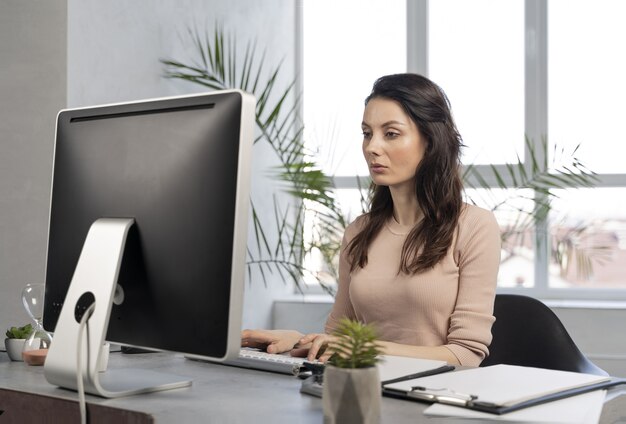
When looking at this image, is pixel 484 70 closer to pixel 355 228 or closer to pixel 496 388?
pixel 355 228

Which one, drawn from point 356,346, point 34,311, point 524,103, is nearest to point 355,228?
point 34,311

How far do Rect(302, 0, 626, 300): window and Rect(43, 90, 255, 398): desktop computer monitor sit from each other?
10.6ft

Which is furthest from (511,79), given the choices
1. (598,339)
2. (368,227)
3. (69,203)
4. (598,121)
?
(69,203)

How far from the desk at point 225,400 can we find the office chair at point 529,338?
1.01m

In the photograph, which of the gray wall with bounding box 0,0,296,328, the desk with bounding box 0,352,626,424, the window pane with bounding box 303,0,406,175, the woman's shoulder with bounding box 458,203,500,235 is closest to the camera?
the desk with bounding box 0,352,626,424

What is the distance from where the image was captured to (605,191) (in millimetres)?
4781

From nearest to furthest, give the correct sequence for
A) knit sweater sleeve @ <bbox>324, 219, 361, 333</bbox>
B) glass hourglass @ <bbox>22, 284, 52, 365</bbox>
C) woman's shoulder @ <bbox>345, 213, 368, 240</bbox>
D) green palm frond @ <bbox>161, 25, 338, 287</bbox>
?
glass hourglass @ <bbox>22, 284, 52, 365</bbox> < knit sweater sleeve @ <bbox>324, 219, 361, 333</bbox> < woman's shoulder @ <bbox>345, 213, 368, 240</bbox> < green palm frond @ <bbox>161, 25, 338, 287</bbox>

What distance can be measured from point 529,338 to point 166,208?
1.45m

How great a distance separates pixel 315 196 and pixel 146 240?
2728mm

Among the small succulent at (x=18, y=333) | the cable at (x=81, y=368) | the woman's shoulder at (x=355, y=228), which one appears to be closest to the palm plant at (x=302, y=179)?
the woman's shoulder at (x=355, y=228)

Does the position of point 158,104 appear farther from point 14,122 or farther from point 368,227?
point 14,122

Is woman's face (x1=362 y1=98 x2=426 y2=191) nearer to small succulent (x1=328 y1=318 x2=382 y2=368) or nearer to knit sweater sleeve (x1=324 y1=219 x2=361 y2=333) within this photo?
knit sweater sleeve (x1=324 y1=219 x2=361 y2=333)

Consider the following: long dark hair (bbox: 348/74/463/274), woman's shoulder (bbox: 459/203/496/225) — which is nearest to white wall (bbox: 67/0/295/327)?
long dark hair (bbox: 348/74/463/274)

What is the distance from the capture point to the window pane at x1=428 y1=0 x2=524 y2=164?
495 cm
